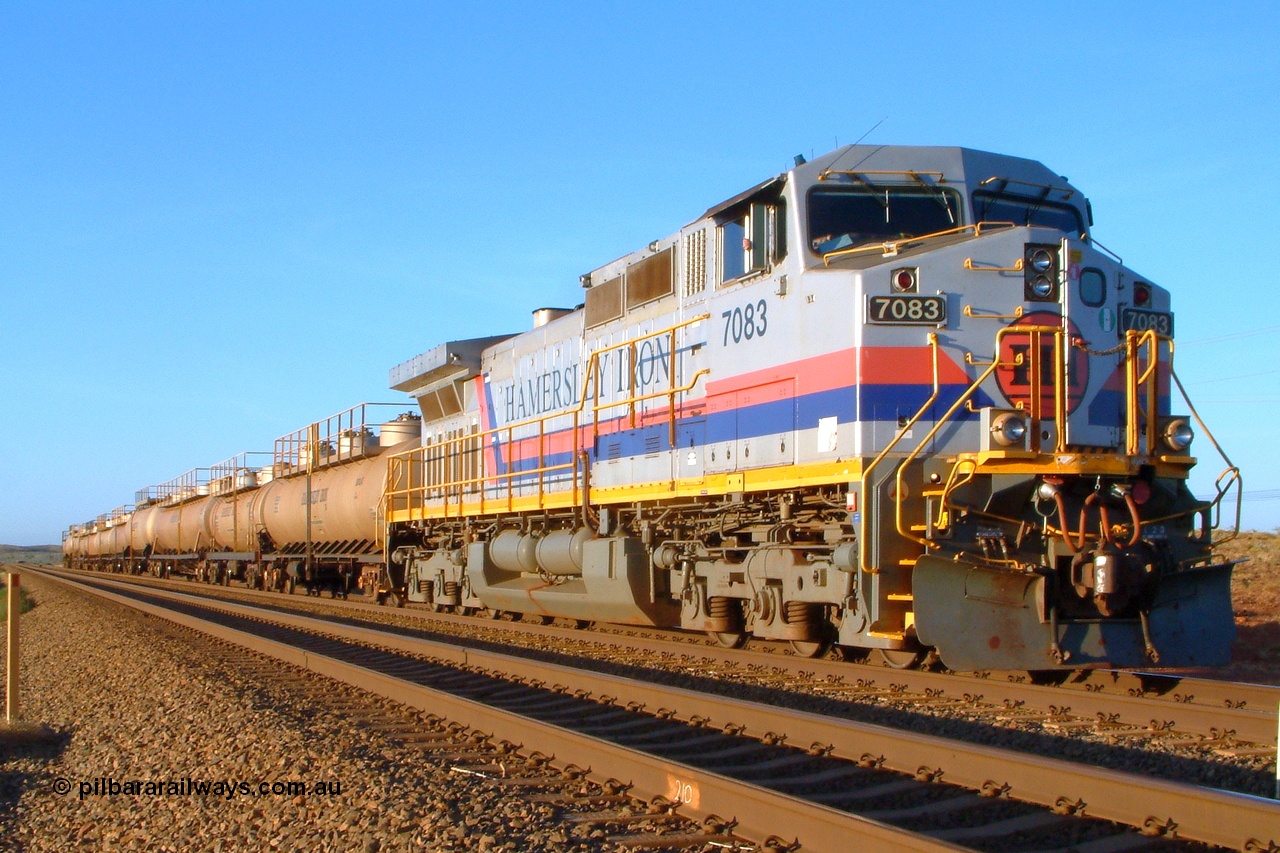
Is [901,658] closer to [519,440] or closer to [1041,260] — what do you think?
[1041,260]

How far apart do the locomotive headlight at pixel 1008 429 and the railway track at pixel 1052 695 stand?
165 centimetres

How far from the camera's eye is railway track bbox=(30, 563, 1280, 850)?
4.15m

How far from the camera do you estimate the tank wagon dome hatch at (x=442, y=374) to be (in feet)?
58.0

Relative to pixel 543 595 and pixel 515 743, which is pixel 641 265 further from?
pixel 515 743

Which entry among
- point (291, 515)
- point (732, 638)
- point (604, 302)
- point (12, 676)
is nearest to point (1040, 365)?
point (732, 638)

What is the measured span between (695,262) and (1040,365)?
378 centimetres

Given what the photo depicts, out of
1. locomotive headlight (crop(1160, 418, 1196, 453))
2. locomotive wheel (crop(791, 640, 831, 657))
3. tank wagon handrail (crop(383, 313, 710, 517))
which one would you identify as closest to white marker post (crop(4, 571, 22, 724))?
tank wagon handrail (crop(383, 313, 710, 517))

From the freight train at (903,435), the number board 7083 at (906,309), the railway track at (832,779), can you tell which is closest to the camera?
the railway track at (832,779)

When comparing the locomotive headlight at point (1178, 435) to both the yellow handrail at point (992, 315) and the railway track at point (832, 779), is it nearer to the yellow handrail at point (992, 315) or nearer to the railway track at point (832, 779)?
the yellow handrail at point (992, 315)

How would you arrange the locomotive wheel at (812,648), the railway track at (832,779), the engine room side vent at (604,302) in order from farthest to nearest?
the engine room side vent at (604,302) < the locomotive wheel at (812,648) < the railway track at (832,779)

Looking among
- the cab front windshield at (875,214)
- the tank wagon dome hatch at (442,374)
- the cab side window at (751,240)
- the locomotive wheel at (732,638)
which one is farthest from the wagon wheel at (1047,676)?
the tank wagon dome hatch at (442,374)

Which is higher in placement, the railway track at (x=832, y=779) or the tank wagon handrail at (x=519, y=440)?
the tank wagon handrail at (x=519, y=440)

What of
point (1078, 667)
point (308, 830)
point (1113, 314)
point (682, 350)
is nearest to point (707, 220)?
point (682, 350)

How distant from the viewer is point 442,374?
18766 millimetres
